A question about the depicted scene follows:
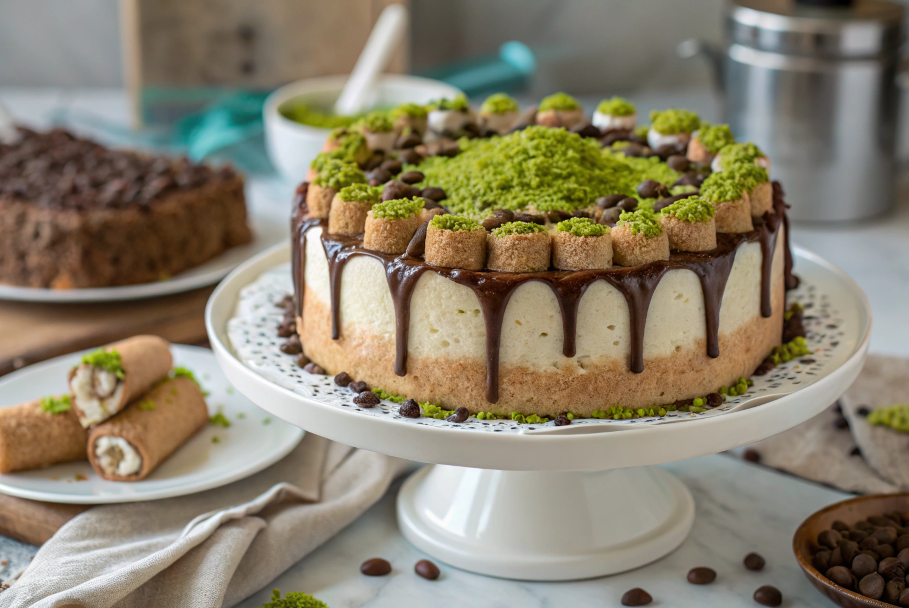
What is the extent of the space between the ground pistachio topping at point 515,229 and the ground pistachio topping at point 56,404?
103 cm

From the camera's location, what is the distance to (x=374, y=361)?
177 cm

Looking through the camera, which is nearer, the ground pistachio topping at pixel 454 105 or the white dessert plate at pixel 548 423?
the white dessert plate at pixel 548 423

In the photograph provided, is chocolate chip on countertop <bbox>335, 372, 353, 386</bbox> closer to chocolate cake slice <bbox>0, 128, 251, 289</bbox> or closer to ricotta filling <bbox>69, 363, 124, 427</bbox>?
ricotta filling <bbox>69, 363, 124, 427</bbox>

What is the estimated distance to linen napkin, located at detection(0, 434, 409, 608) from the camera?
167 centimetres

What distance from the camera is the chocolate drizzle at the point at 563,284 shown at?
1.62m

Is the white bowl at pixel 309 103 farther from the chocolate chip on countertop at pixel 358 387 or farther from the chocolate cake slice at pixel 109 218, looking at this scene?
the chocolate chip on countertop at pixel 358 387

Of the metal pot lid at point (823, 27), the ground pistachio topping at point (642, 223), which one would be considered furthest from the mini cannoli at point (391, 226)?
the metal pot lid at point (823, 27)

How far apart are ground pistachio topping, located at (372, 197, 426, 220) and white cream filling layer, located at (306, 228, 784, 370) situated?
8 cm

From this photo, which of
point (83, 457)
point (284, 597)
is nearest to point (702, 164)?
point (284, 597)

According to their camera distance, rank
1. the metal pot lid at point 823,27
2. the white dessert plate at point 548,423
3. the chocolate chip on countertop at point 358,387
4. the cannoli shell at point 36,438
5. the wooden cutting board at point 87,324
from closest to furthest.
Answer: the white dessert plate at point 548,423 < the chocolate chip on countertop at point 358,387 < the cannoli shell at point 36,438 < the wooden cutting board at point 87,324 < the metal pot lid at point 823,27

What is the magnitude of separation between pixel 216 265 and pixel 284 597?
1496 mm

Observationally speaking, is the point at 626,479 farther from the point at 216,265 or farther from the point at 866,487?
the point at 216,265

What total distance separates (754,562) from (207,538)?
1003 mm

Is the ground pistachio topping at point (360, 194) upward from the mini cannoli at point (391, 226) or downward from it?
upward
